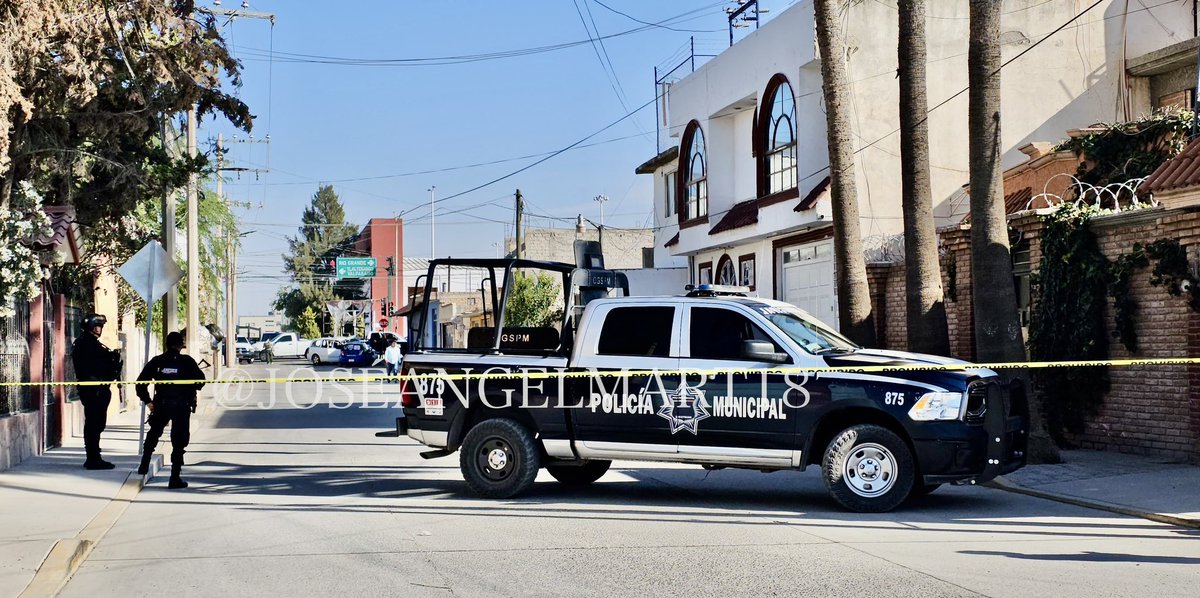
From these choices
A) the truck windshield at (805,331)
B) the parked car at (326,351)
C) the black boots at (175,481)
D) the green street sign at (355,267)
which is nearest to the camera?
the truck windshield at (805,331)

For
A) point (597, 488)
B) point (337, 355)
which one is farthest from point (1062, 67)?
point (337, 355)

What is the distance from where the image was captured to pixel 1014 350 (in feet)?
47.3

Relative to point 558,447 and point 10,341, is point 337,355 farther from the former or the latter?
point 558,447

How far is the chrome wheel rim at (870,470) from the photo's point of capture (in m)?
10.8

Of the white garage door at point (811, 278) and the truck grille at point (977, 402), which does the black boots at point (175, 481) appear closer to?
the truck grille at point (977, 402)

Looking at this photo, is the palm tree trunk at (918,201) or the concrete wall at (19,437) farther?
the palm tree trunk at (918,201)

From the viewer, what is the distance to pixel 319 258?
12512 cm

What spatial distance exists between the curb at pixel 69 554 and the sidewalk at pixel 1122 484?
894cm

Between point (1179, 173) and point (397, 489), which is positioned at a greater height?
point (1179, 173)

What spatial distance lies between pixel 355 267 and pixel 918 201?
66901 mm

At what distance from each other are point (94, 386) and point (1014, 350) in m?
11.3

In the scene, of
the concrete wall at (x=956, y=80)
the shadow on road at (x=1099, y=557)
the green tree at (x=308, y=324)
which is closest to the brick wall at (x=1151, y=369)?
the shadow on road at (x=1099, y=557)

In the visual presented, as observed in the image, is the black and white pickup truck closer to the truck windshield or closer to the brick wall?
the truck windshield

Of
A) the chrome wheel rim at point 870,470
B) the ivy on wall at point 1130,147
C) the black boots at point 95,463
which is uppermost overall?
the ivy on wall at point 1130,147
